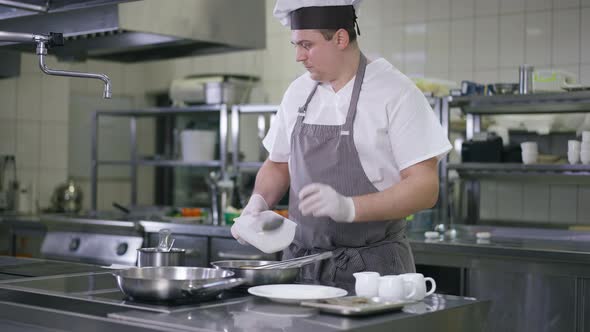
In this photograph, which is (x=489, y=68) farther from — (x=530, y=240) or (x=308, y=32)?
(x=308, y=32)

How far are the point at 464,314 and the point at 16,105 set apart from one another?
515 centimetres

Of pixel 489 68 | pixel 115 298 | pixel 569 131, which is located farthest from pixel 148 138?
pixel 115 298

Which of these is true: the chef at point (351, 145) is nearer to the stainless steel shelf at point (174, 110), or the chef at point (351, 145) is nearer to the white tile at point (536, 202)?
the stainless steel shelf at point (174, 110)

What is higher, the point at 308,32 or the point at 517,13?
Result: the point at 517,13

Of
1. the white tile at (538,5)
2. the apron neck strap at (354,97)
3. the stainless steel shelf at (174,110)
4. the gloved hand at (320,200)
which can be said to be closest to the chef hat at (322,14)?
the apron neck strap at (354,97)

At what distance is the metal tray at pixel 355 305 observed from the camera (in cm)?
184

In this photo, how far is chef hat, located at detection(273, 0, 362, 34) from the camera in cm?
271

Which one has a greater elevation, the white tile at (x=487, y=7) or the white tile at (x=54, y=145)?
the white tile at (x=487, y=7)

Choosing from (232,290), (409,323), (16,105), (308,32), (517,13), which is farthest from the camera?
(16,105)

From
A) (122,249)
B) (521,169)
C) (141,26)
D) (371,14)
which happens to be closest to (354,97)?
(141,26)

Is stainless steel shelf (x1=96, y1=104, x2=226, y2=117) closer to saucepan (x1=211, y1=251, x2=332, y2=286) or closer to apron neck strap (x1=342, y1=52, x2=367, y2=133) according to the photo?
apron neck strap (x1=342, y1=52, x2=367, y2=133)

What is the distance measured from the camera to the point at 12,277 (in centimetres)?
262

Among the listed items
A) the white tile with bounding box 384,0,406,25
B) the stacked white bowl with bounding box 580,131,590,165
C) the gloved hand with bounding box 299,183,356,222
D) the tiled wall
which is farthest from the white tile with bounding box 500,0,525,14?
the gloved hand with bounding box 299,183,356,222

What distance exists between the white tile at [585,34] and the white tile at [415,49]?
1193mm
